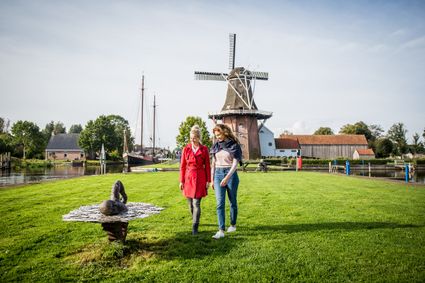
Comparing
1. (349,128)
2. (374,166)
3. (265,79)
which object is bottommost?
(374,166)

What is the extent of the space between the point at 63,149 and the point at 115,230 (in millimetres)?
78149

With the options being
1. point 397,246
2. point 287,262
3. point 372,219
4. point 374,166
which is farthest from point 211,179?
point 374,166

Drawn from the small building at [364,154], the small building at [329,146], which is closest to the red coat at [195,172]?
the small building at [329,146]

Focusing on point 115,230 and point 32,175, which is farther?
point 32,175

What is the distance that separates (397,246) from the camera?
4.20 metres

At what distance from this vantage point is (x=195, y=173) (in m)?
4.86

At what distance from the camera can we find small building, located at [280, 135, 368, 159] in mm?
56500

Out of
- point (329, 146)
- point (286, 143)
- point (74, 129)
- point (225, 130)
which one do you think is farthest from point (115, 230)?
point (74, 129)

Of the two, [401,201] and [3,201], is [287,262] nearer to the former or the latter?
[401,201]

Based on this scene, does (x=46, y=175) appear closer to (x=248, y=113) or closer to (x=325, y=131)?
(x=248, y=113)

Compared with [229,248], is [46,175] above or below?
below

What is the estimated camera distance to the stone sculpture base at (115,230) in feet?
13.0

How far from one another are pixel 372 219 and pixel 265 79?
128ft

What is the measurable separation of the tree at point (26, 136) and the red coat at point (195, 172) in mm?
68786
